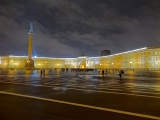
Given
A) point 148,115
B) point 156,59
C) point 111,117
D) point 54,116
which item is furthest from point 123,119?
point 156,59

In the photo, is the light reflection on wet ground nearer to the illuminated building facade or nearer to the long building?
the illuminated building facade

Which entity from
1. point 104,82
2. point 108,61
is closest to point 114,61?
point 108,61

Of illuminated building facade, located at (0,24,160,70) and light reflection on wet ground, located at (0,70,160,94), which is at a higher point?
illuminated building facade, located at (0,24,160,70)

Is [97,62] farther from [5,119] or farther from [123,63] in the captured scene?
[5,119]

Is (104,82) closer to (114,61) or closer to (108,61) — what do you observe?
(114,61)

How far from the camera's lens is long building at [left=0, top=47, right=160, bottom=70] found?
10131 centimetres

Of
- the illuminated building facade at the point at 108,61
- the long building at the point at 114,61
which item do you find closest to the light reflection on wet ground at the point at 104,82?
the illuminated building facade at the point at 108,61

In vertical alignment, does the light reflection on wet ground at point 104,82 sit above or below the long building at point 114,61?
below

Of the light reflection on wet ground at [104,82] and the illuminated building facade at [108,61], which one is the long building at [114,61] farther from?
the light reflection on wet ground at [104,82]

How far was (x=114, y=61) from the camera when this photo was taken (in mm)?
152750

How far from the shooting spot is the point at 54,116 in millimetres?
7160

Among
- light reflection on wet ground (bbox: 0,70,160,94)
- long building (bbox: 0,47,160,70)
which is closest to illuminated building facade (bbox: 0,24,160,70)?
long building (bbox: 0,47,160,70)

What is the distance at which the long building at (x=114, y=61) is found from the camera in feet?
332

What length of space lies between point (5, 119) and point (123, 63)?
13194 cm
